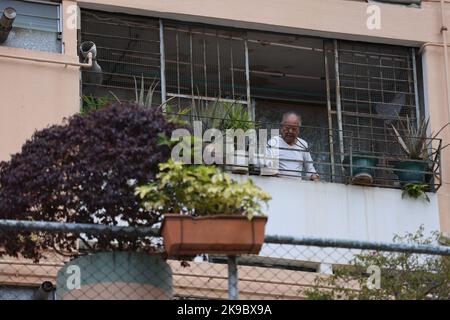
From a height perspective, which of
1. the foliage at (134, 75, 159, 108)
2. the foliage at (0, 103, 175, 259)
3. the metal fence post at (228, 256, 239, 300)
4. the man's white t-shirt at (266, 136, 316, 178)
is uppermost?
the foliage at (134, 75, 159, 108)

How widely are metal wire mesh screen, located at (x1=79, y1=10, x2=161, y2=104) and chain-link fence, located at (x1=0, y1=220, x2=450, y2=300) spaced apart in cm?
346

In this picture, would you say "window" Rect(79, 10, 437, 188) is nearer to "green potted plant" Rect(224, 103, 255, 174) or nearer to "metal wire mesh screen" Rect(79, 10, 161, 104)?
"metal wire mesh screen" Rect(79, 10, 161, 104)

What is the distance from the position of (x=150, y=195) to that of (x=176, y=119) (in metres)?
1.06

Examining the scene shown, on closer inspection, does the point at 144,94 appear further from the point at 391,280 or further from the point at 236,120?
the point at 391,280

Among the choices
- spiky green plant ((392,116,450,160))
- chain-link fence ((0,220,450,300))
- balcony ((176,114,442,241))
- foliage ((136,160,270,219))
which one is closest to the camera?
chain-link fence ((0,220,450,300))

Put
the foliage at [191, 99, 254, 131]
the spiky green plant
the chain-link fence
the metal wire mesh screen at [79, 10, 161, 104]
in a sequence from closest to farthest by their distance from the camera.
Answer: the chain-link fence < the foliage at [191, 99, 254, 131] < the spiky green plant < the metal wire mesh screen at [79, 10, 161, 104]

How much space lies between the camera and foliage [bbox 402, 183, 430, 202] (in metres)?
16.4

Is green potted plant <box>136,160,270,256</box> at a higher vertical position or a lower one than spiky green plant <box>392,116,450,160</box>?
lower

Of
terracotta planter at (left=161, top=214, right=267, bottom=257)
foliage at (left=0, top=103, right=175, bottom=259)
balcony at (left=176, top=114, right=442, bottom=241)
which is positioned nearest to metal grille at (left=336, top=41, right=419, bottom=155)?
balcony at (left=176, top=114, right=442, bottom=241)

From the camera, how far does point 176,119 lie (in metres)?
12.0

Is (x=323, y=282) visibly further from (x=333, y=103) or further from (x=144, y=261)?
(x=333, y=103)

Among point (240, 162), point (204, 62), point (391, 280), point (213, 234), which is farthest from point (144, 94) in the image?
point (213, 234)

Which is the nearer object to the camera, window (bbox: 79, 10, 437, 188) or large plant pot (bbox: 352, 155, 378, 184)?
large plant pot (bbox: 352, 155, 378, 184)

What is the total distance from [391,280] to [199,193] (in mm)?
2124
